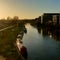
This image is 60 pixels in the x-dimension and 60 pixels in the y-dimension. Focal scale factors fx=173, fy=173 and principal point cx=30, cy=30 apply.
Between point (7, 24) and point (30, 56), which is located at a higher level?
point (7, 24)

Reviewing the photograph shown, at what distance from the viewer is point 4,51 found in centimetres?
367

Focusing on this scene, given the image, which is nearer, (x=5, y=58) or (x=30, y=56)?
(x=5, y=58)

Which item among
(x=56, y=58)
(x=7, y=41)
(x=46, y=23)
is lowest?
(x=56, y=58)

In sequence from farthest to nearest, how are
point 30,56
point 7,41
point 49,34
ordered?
point 49,34 < point 7,41 < point 30,56

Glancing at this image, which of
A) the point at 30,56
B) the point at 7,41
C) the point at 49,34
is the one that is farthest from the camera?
the point at 49,34

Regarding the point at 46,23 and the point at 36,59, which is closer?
the point at 36,59

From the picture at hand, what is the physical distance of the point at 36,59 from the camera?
12.1 ft

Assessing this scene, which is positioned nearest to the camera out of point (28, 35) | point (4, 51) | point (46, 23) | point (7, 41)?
point (4, 51)

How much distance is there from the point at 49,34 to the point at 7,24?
142 inches

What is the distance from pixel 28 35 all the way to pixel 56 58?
3086 millimetres

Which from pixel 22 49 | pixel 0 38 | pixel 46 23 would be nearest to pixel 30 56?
pixel 22 49

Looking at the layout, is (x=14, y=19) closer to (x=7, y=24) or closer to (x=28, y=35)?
(x=7, y=24)

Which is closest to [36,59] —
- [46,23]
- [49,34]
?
[46,23]

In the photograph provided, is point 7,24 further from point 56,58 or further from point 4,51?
point 56,58
